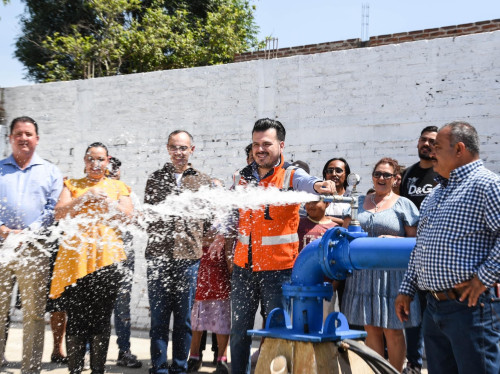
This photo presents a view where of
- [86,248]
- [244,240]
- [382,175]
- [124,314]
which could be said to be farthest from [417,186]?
[124,314]

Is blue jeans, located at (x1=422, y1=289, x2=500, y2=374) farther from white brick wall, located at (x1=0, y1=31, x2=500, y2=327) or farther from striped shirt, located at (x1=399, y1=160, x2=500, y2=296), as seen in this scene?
white brick wall, located at (x1=0, y1=31, x2=500, y2=327)

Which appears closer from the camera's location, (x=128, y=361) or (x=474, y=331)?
(x=474, y=331)

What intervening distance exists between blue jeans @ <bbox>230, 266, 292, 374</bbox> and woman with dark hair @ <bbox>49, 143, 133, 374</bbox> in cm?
133

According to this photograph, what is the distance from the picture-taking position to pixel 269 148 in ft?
14.5

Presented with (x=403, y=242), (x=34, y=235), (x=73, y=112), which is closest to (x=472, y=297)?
(x=403, y=242)

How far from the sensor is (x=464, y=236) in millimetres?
3252

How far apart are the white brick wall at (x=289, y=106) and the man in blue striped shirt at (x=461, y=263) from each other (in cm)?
330

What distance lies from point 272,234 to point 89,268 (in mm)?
1653

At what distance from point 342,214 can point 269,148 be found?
1.94m

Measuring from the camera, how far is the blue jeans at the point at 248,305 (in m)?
4.35

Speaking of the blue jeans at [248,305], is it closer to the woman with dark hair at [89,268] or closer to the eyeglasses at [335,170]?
the woman with dark hair at [89,268]

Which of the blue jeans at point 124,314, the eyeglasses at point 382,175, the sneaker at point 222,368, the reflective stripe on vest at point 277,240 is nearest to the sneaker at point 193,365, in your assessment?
the sneaker at point 222,368

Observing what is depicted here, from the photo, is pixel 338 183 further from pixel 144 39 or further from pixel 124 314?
pixel 144 39

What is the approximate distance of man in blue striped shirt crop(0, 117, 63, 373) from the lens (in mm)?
5344
